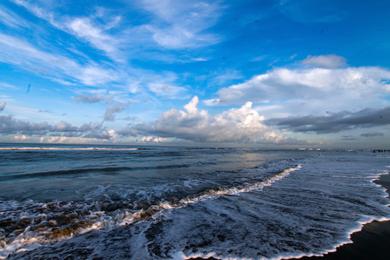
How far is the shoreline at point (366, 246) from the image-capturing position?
5488mm

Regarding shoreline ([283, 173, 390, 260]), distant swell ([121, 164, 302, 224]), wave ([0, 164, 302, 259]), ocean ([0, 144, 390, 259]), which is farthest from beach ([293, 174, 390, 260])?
wave ([0, 164, 302, 259])

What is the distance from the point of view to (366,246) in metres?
6.07

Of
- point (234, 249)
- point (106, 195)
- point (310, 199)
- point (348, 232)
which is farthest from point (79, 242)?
point (310, 199)

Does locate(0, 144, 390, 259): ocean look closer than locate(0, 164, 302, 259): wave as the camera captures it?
Yes

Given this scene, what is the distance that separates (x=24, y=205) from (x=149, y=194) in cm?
530

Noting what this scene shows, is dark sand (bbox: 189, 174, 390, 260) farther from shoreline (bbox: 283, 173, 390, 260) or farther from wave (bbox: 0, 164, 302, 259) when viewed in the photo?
wave (bbox: 0, 164, 302, 259)

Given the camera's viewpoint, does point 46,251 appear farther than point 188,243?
No

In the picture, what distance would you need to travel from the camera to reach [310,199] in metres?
11.5

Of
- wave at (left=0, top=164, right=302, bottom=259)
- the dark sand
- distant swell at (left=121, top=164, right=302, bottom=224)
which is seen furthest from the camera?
distant swell at (left=121, top=164, right=302, bottom=224)

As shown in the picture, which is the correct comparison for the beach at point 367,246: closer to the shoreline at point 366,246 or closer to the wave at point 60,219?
the shoreline at point 366,246

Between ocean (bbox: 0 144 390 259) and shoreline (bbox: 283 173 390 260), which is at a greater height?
shoreline (bbox: 283 173 390 260)

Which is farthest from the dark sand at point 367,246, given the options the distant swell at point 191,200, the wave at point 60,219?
the wave at point 60,219

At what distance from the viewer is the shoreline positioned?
5.49 m

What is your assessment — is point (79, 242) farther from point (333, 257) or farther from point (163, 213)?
point (333, 257)
